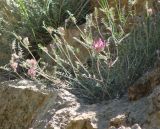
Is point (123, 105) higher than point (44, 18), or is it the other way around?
point (44, 18)

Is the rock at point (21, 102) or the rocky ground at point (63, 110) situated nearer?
the rocky ground at point (63, 110)

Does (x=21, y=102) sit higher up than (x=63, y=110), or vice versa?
(x=21, y=102)

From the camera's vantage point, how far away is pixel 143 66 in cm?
302

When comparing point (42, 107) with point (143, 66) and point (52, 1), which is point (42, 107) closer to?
point (143, 66)

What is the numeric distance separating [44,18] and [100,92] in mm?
1287

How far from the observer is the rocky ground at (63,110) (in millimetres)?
2338

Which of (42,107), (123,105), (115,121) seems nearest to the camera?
(115,121)

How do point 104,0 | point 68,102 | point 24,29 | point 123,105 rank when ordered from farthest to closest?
point 24,29, point 104,0, point 68,102, point 123,105

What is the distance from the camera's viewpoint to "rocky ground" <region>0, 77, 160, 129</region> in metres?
2.34

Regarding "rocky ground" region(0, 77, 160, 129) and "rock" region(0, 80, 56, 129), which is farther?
"rock" region(0, 80, 56, 129)

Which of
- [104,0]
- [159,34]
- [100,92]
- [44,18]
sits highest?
[44,18]

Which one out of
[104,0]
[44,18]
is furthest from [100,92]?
[44,18]

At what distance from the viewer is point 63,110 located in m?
2.84

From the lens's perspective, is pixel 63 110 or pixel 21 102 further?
pixel 21 102
